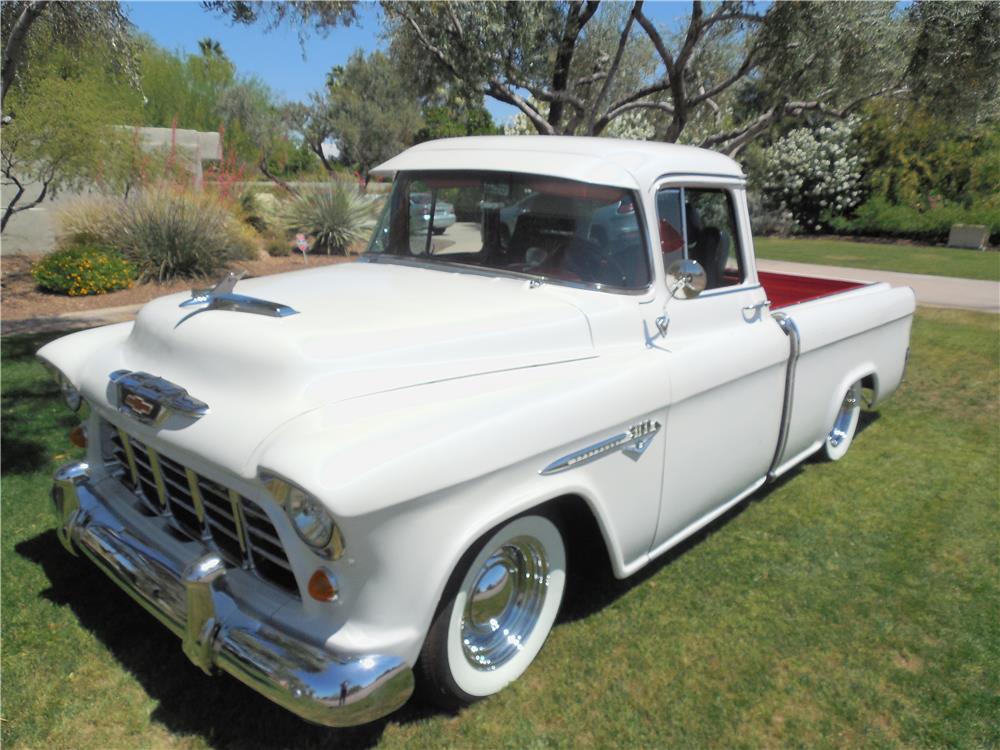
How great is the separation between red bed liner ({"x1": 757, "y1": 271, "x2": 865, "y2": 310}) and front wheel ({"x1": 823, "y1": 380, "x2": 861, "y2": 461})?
69cm

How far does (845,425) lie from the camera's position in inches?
194

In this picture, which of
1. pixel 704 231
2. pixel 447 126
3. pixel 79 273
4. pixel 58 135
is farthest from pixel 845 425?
pixel 447 126

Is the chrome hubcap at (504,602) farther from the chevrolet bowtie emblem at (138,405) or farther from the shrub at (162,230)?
the shrub at (162,230)

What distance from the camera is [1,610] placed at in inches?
120

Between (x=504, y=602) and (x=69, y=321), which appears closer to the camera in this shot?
(x=504, y=602)

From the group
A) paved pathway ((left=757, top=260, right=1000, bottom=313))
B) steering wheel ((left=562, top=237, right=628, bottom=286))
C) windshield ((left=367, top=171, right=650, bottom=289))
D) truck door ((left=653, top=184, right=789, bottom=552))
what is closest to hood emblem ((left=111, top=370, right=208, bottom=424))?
Result: windshield ((left=367, top=171, right=650, bottom=289))

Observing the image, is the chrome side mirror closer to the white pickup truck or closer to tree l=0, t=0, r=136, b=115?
the white pickup truck

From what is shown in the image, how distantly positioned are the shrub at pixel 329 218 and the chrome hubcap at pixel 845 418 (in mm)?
10834

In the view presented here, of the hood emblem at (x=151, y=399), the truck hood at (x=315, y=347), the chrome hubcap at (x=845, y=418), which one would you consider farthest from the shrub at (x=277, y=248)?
the hood emblem at (x=151, y=399)

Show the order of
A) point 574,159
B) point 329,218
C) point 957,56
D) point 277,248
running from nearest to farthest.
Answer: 1. point 574,159
2. point 957,56
3. point 277,248
4. point 329,218

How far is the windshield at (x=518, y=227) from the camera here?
123 inches

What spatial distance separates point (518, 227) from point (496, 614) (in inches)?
65.0

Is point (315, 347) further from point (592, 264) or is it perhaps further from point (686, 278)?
point (686, 278)

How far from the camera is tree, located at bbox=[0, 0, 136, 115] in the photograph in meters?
4.89
